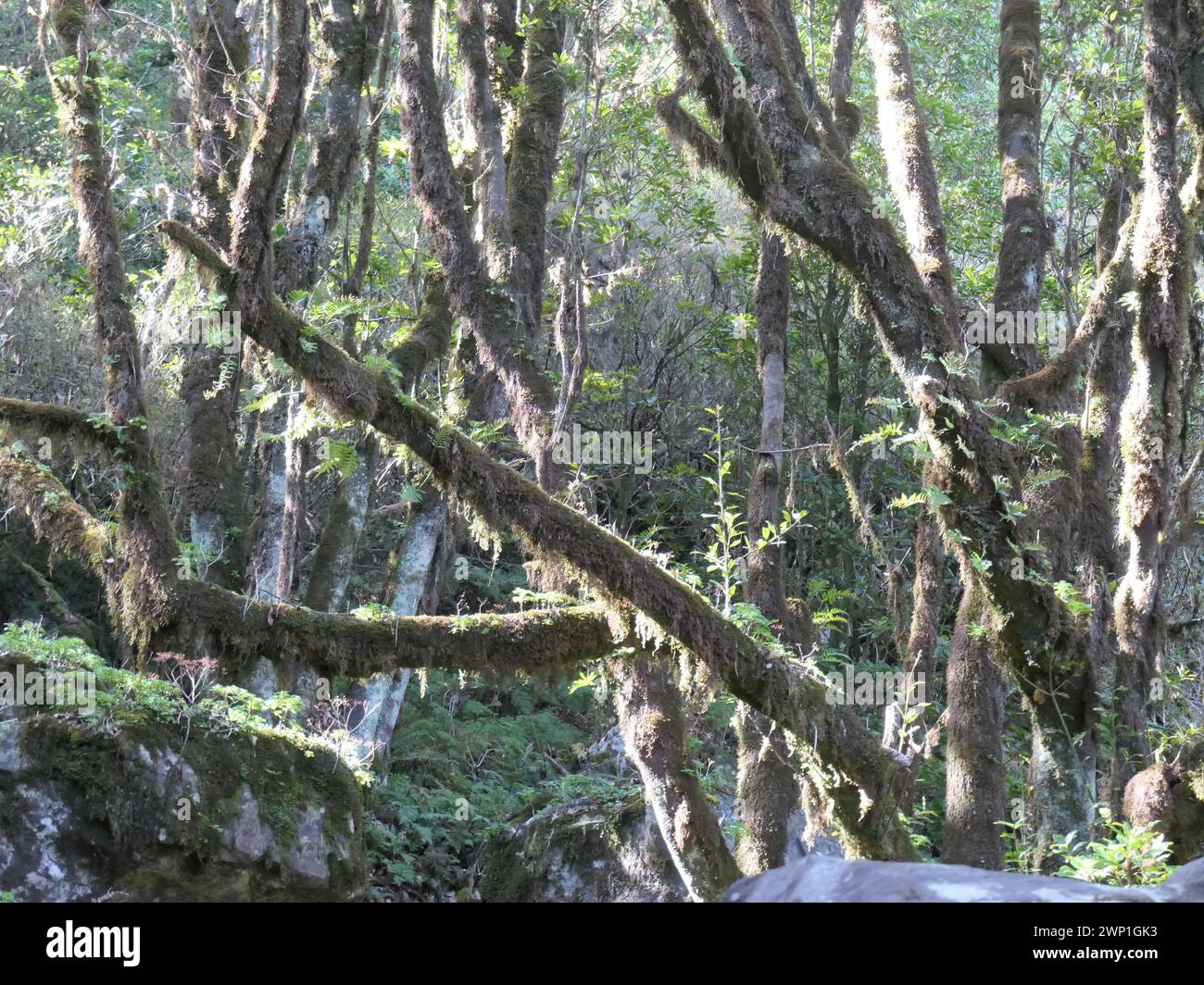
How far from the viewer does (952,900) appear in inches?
106

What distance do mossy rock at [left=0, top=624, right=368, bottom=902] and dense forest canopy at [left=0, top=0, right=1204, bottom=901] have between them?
3 cm

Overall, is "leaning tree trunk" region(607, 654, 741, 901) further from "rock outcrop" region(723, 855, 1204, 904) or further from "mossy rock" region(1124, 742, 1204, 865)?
"rock outcrop" region(723, 855, 1204, 904)

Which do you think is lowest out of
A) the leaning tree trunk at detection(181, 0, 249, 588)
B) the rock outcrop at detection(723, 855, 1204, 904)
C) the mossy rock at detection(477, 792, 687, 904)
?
the mossy rock at detection(477, 792, 687, 904)

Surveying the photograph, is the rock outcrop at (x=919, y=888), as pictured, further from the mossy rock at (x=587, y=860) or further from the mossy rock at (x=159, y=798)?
the mossy rock at (x=587, y=860)

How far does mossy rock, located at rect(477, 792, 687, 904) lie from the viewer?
8477 mm

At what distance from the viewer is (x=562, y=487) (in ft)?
23.0

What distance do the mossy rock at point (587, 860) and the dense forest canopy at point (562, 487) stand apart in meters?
0.04

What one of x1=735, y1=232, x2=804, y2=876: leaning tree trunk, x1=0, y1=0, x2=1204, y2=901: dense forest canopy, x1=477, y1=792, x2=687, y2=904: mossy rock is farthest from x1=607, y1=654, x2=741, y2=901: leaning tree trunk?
x1=477, y1=792, x2=687, y2=904: mossy rock

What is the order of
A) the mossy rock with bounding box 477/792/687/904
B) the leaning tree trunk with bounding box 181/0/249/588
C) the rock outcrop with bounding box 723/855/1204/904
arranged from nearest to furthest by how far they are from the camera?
1. the rock outcrop with bounding box 723/855/1204/904
2. the leaning tree trunk with bounding box 181/0/249/588
3. the mossy rock with bounding box 477/792/687/904

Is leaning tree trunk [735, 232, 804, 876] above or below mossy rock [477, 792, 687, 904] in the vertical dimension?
above

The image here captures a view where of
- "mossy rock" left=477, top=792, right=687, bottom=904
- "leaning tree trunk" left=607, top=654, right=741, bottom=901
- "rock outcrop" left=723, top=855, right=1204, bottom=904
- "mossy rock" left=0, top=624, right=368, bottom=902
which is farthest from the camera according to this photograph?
"mossy rock" left=477, top=792, right=687, bottom=904

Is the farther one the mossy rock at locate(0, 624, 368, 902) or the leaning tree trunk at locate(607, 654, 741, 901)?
the leaning tree trunk at locate(607, 654, 741, 901)

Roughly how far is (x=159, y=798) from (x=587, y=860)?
3.48 m

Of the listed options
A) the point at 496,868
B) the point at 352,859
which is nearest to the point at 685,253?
the point at 496,868
